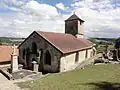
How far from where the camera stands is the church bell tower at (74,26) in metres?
40.2

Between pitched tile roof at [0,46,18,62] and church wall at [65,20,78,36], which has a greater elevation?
church wall at [65,20,78,36]

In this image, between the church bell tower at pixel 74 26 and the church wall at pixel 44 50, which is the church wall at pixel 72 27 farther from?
the church wall at pixel 44 50

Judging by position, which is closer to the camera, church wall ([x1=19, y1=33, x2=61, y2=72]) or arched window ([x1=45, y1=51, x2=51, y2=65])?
church wall ([x1=19, y1=33, x2=61, y2=72])

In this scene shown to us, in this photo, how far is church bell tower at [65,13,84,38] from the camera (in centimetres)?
4022

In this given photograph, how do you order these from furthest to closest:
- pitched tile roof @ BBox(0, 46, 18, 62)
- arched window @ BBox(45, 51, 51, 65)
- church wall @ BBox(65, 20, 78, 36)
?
1. church wall @ BBox(65, 20, 78, 36)
2. pitched tile roof @ BBox(0, 46, 18, 62)
3. arched window @ BBox(45, 51, 51, 65)

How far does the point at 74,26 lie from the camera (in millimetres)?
40562

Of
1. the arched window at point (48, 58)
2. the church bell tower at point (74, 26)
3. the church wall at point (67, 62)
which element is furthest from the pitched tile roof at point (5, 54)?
the church bell tower at point (74, 26)

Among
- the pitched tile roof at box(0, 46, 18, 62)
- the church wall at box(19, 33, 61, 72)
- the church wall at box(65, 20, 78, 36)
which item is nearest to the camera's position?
the church wall at box(19, 33, 61, 72)

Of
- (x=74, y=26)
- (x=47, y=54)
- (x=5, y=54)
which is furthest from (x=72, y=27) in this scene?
(x=5, y=54)

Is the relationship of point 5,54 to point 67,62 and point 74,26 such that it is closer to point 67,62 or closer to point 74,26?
point 67,62

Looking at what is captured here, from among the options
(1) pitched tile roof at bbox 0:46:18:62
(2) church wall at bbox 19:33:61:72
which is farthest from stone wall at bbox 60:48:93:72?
(1) pitched tile roof at bbox 0:46:18:62

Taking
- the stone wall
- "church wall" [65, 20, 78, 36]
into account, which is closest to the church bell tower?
"church wall" [65, 20, 78, 36]

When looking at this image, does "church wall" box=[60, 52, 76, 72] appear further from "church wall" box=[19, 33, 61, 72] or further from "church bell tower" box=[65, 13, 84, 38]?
"church bell tower" box=[65, 13, 84, 38]

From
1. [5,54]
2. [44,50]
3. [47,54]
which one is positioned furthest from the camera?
[5,54]
